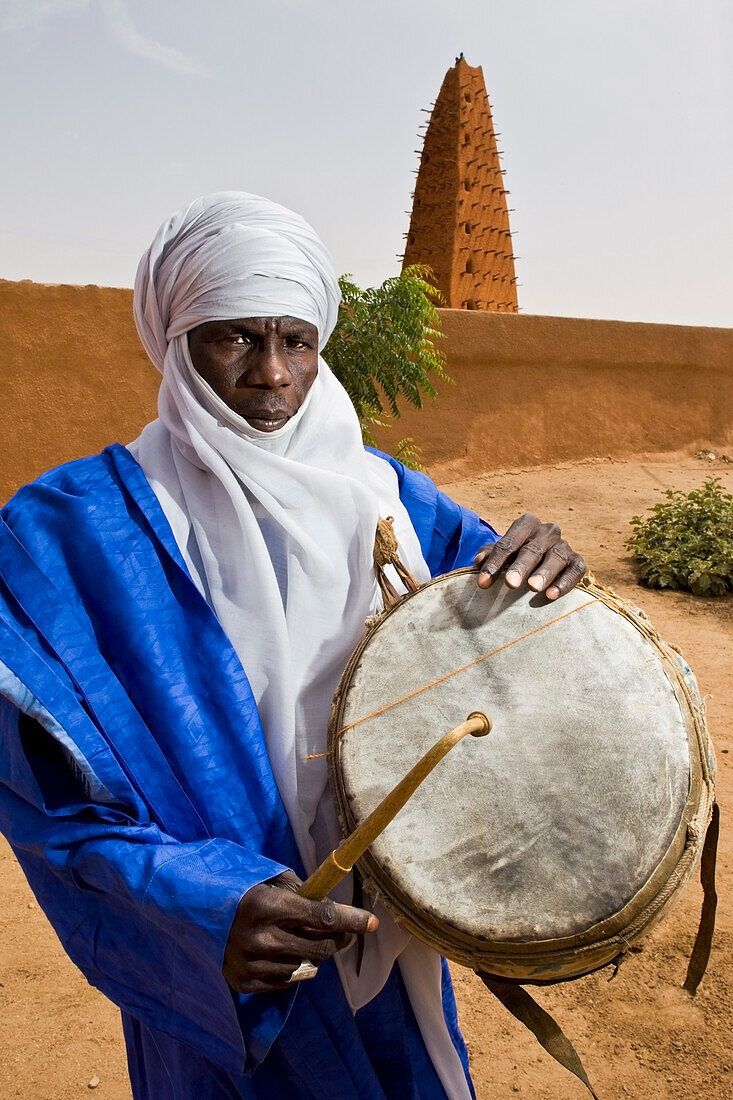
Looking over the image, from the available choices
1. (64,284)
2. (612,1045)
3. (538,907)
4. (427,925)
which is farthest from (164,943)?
(64,284)

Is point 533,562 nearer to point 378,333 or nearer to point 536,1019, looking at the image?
point 536,1019

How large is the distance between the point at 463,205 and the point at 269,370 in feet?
45.7

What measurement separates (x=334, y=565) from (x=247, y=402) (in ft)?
1.06

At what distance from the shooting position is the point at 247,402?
61.8 inches

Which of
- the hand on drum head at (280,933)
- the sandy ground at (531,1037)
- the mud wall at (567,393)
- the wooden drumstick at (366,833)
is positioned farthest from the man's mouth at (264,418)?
the mud wall at (567,393)

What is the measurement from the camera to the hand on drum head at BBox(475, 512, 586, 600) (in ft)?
4.84

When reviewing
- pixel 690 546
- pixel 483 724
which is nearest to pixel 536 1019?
pixel 483 724

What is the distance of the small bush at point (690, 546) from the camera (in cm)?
715

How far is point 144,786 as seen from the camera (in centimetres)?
139

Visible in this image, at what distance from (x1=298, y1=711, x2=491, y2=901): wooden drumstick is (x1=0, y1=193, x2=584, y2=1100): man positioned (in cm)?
3

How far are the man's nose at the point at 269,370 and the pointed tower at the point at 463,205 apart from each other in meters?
12.7

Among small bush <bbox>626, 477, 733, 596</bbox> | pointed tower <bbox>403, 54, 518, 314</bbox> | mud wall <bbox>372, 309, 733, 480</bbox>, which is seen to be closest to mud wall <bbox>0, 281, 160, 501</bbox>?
mud wall <bbox>372, 309, 733, 480</bbox>

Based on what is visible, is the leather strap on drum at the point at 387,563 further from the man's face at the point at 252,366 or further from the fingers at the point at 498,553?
the man's face at the point at 252,366

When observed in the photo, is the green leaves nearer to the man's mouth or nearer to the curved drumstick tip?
the man's mouth
